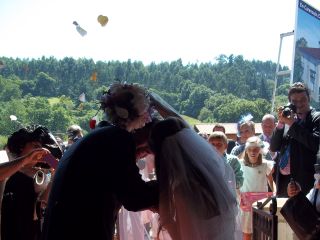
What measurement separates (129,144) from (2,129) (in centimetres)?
1162

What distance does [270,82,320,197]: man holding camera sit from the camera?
459 cm

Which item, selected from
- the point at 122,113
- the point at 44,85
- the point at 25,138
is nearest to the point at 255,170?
the point at 25,138

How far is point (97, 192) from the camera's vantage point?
7.95 feet

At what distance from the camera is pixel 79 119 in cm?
1401

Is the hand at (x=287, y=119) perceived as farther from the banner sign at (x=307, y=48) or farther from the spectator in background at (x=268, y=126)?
the banner sign at (x=307, y=48)

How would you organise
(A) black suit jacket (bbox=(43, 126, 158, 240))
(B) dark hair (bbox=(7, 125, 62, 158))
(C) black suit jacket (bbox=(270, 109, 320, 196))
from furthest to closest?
1. (C) black suit jacket (bbox=(270, 109, 320, 196))
2. (B) dark hair (bbox=(7, 125, 62, 158))
3. (A) black suit jacket (bbox=(43, 126, 158, 240))

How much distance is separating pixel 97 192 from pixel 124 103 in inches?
20.2

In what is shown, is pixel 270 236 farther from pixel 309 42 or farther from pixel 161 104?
pixel 309 42

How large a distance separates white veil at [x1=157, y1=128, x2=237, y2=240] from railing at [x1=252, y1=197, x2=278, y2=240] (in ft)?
2.20

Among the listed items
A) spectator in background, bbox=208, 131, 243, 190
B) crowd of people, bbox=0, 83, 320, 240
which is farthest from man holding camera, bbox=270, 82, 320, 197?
crowd of people, bbox=0, 83, 320, 240

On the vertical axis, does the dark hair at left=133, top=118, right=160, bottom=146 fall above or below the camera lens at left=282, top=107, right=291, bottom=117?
below

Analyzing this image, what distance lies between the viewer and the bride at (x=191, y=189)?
2.42 meters

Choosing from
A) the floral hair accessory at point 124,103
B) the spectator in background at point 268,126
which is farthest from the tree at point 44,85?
the floral hair accessory at point 124,103

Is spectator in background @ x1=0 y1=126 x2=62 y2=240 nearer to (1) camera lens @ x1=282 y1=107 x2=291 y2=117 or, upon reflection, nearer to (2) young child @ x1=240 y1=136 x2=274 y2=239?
(1) camera lens @ x1=282 y1=107 x2=291 y2=117
